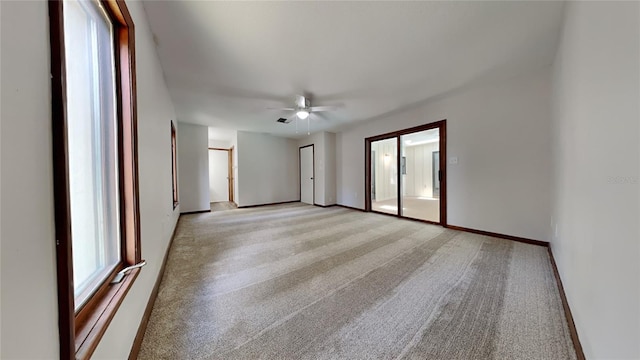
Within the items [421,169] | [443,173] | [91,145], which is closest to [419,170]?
[421,169]

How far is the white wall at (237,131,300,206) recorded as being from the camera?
616 cm

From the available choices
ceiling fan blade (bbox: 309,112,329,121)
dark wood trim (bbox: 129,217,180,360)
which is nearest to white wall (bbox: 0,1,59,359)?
dark wood trim (bbox: 129,217,180,360)

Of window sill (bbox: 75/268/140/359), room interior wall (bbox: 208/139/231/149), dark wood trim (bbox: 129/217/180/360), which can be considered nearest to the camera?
window sill (bbox: 75/268/140/359)

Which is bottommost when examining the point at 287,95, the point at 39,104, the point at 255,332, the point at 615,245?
the point at 255,332

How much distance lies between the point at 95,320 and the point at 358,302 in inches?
57.7

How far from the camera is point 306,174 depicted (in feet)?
22.9

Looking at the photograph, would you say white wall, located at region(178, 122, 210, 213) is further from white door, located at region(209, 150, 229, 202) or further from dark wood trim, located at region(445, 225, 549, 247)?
dark wood trim, located at region(445, 225, 549, 247)

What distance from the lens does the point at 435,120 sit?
12.8 ft

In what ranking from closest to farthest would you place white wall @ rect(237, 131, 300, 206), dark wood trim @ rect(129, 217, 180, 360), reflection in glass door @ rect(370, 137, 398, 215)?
1. dark wood trim @ rect(129, 217, 180, 360)
2. reflection in glass door @ rect(370, 137, 398, 215)
3. white wall @ rect(237, 131, 300, 206)

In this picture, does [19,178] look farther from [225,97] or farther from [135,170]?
[225,97]

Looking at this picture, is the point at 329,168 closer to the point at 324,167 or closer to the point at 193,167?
the point at 324,167

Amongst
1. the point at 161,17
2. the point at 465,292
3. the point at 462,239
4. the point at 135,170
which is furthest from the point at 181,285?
the point at 462,239

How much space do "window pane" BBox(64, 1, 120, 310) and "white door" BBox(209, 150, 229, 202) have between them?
22.1ft

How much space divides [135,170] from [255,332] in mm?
1206
